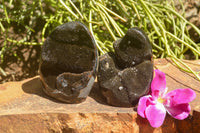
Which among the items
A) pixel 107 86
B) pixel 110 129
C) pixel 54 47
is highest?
pixel 54 47

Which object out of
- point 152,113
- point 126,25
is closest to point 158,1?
point 126,25

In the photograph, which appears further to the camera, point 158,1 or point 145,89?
point 158,1

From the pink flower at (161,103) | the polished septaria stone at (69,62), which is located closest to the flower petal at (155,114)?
the pink flower at (161,103)

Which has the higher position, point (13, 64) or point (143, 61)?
point (143, 61)

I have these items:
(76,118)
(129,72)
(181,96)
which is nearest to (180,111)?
(181,96)

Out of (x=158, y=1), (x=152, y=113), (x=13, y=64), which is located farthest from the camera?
(x=158, y=1)

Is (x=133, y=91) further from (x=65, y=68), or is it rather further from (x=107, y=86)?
(x=65, y=68)

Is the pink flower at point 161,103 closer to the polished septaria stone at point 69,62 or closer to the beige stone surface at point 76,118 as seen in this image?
the beige stone surface at point 76,118
